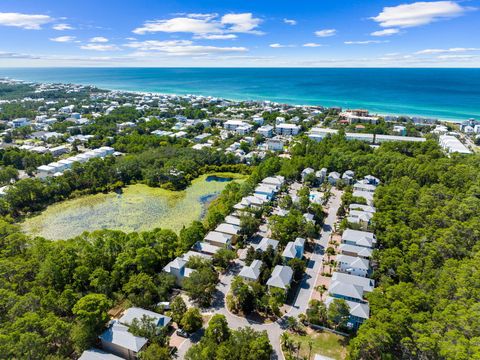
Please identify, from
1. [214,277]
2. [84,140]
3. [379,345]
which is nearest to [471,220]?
[379,345]

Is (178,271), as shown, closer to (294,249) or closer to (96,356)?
(96,356)

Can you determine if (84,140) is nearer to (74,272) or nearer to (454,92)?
(74,272)

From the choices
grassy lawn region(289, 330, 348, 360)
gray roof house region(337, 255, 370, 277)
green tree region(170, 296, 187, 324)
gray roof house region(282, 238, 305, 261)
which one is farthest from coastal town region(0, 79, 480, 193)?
grassy lawn region(289, 330, 348, 360)

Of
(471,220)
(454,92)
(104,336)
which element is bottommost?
(104,336)

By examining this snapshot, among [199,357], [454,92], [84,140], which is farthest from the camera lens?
[454,92]

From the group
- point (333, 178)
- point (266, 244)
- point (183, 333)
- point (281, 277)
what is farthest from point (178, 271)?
point (333, 178)

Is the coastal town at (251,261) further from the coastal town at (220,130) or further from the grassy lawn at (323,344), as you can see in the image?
the coastal town at (220,130)
